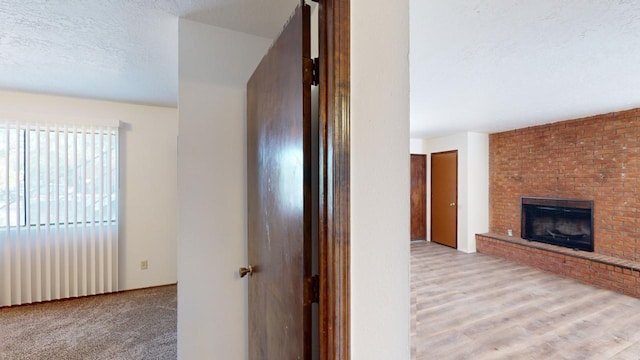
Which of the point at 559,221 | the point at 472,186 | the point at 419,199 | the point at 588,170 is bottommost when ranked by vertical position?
the point at 559,221

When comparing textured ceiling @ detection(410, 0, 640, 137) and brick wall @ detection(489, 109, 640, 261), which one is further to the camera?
brick wall @ detection(489, 109, 640, 261)

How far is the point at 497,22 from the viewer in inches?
64.9

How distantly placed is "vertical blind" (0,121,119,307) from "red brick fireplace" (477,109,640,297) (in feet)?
19.7

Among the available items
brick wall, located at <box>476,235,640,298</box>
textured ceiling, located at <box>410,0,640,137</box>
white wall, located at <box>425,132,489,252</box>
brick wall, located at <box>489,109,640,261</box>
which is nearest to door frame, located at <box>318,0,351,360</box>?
textured ceiling, located at <box>410,0,640,137</box>

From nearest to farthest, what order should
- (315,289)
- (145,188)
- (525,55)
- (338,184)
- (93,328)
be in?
Result: (338,184)
(315,289)
(525,55)
(93,328)
(145,188)

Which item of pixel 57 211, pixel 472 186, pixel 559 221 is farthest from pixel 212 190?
pixel 559 221

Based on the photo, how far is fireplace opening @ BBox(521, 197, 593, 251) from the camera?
398cm

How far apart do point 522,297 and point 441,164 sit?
318 cm

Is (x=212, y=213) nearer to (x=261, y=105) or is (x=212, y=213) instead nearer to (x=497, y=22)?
(x=261, y=105)

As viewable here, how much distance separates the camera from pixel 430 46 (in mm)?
1956

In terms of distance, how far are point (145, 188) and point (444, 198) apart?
540cm

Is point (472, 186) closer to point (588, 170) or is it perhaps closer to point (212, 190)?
point (588, 170)

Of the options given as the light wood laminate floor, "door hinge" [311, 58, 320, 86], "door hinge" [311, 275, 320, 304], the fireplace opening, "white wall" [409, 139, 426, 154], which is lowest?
the light wood laminate floor

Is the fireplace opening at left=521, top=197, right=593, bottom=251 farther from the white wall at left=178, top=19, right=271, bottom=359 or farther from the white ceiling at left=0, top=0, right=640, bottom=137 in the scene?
the white wall at left=178, top=19, right=271, bottom=359
